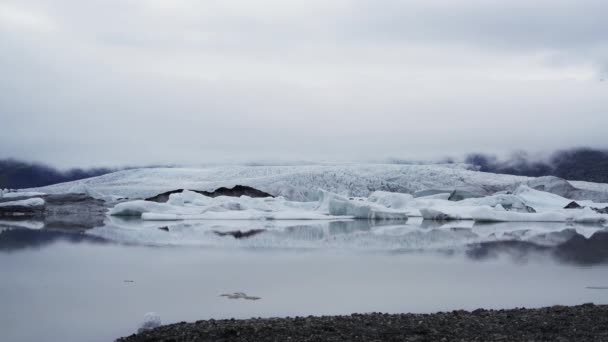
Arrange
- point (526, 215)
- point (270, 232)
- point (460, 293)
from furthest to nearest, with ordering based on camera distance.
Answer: point (526, 215) → point (270, 232) → point (460, 293)

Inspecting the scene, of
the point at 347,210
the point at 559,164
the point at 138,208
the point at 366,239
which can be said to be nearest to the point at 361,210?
the point at 347,210

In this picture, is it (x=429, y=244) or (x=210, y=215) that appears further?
(x=210, y=215)

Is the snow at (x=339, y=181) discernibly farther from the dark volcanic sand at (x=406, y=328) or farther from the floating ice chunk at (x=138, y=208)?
the dark volcanic sand at (x=406, y=328)

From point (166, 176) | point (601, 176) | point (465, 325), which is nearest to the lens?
point (465, 325)

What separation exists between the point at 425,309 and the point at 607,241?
721 centimetres

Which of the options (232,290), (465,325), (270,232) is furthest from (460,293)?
(270,232)

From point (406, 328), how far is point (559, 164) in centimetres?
4669

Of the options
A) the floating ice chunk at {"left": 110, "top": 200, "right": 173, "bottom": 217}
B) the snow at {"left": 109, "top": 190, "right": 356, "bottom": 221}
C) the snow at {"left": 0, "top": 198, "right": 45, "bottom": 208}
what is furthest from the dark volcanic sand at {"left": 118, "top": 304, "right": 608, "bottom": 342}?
the snow at {"left": 0, "top": 198, "right": 45, "bottom": 208}

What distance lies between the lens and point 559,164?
47.1 meters

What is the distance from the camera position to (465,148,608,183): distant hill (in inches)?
1779

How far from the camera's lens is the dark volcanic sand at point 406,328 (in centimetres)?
356

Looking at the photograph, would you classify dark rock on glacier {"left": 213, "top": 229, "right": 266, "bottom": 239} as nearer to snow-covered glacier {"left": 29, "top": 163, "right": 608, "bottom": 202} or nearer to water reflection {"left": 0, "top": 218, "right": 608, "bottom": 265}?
water reflection {"left": 0, "top": 218, "right": 608, "bottom": 265}

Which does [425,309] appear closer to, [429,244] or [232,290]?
[232,290]

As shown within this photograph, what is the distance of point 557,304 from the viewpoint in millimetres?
4762
